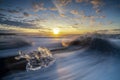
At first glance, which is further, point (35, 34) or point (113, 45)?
point (113, 45)

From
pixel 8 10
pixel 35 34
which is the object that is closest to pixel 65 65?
pixel 35 34

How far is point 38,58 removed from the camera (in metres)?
1.42

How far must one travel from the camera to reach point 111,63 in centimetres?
153

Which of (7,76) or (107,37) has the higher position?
(107,37)

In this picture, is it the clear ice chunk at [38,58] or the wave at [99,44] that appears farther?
the wave at [99,44]

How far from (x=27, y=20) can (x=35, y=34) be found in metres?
0.14

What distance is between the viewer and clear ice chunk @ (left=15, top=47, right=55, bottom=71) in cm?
138

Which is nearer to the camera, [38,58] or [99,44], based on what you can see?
[38,58]

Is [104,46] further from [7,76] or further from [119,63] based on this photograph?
[7,76]

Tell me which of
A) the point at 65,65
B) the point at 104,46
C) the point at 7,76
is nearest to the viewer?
the point at 7,76

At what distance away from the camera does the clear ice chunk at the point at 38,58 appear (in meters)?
1.38

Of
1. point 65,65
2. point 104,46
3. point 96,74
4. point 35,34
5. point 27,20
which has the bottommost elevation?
point 96,74

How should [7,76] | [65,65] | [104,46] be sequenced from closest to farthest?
[7,76]
[65,65]
[104,46]

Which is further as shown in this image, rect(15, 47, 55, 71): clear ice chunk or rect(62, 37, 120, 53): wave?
rect(62, 37, 120, 53): wave
